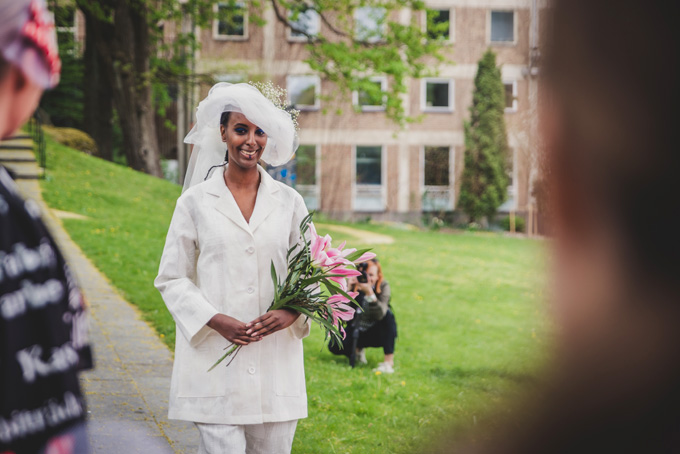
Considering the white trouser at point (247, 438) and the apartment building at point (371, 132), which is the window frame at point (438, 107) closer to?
the apartment building at point (371, 132)

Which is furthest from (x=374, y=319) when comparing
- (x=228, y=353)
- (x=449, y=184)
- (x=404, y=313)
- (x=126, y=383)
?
(x=449, y=184)

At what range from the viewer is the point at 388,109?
20938 millimetres

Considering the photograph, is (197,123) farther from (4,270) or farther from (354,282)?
(354,282)

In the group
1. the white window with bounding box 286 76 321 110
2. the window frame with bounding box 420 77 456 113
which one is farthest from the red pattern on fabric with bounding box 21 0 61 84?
the window frame with bounding box 420 77 456 113

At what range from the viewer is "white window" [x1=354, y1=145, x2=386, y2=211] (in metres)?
36.0

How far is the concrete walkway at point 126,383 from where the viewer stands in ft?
17.0

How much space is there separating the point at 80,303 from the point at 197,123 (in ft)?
8.14

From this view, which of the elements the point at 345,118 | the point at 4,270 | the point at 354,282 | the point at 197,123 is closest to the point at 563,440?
the point at 4,270

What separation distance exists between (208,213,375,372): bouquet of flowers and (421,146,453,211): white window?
32.2 metres

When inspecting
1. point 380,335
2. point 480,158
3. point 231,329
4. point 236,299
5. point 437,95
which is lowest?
point 380,335

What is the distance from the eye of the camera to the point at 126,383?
6477 millimetres

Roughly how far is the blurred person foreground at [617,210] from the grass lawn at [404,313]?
3cm

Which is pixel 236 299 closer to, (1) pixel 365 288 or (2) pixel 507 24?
(2) pixel 507 24

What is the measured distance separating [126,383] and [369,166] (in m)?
30.1
